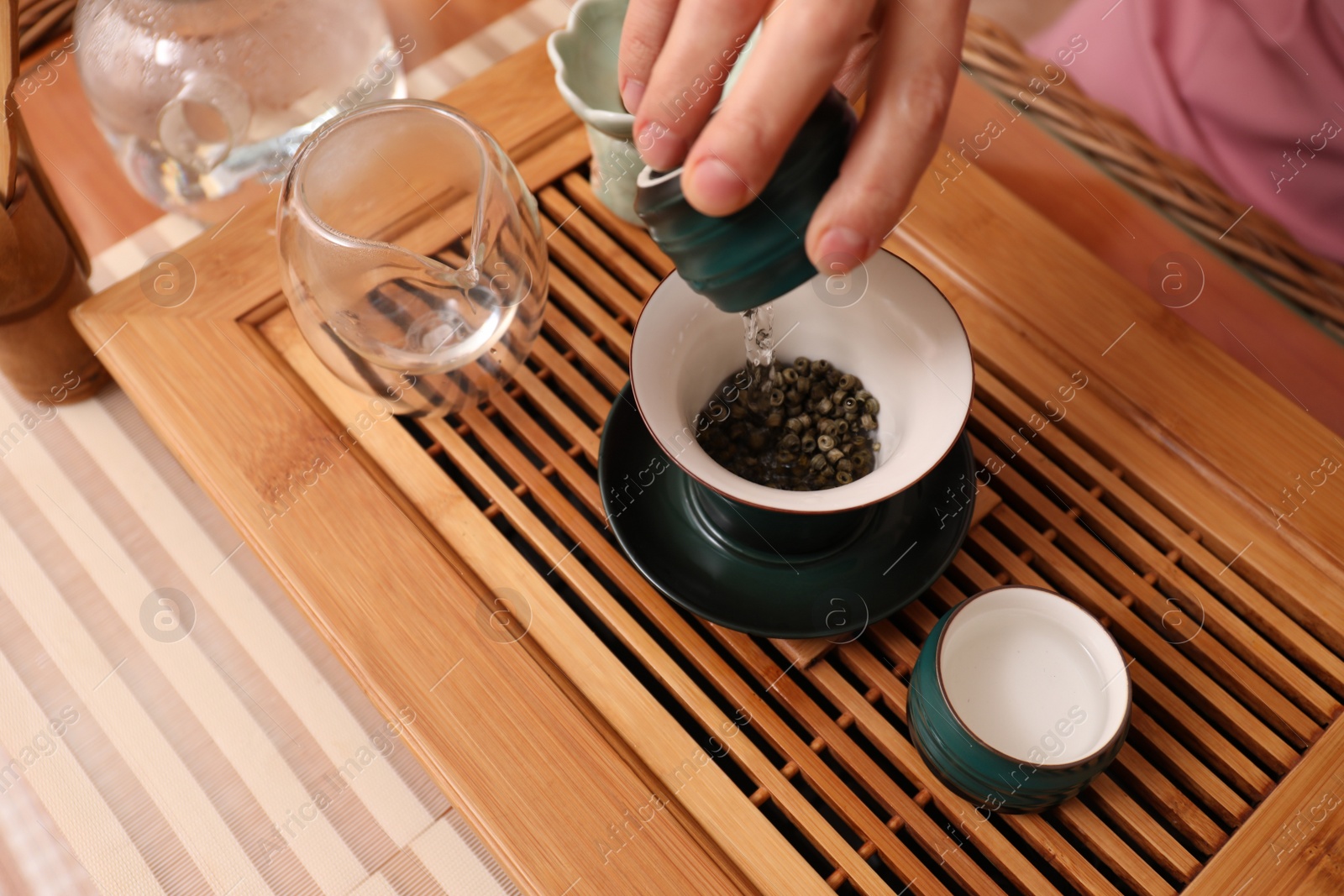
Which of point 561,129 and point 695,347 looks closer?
point 695,347

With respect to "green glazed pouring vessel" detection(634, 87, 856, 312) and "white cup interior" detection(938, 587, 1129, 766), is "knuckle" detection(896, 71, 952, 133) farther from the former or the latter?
"white cup interior" detection(938, 587, 1129, 766)

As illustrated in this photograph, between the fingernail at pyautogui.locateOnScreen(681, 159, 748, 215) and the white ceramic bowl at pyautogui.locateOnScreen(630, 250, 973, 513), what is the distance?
0.16m

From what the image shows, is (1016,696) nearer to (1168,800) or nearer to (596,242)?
(1168,800)

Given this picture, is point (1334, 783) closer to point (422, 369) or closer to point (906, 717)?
point (906, 717)

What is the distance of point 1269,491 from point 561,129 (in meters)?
0.63

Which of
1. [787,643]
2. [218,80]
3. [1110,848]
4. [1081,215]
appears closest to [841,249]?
[787,643]

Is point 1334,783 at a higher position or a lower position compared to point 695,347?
lower

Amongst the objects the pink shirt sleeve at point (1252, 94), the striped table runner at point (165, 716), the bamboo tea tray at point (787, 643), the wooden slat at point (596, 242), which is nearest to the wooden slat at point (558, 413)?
the bamboo tea tray at point (787, 643)

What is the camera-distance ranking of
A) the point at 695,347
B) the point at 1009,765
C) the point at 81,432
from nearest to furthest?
the point at 1009,765
the point at 695,347
the point at 81,432

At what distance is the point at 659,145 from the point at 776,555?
0.30 m

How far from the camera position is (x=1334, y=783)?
610mm

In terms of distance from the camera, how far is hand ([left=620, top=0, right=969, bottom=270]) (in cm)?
43

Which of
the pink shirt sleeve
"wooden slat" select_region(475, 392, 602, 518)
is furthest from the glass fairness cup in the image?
the pink shirt sleeve

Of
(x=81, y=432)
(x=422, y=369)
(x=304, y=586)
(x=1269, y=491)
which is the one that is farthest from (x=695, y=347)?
(x=81, y=432)
